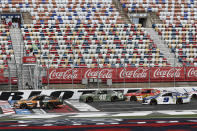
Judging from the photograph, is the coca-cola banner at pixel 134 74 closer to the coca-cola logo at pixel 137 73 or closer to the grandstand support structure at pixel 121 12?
the coca-cola logo at pixel 137 73

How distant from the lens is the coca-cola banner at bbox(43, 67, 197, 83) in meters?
31.3

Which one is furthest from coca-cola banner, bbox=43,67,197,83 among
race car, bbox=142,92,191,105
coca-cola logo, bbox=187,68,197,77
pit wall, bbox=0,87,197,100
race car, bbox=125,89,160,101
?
race car, bbox=142,92,191,105

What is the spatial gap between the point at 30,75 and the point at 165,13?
25958 mm

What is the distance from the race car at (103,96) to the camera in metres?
28.2

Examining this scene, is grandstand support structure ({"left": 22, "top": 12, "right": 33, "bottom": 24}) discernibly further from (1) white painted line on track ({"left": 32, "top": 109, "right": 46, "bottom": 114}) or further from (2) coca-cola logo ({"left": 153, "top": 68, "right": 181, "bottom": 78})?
(1) white painted line on track ({"left": 32, "top": 109, "right": 46, "bottom": 114})

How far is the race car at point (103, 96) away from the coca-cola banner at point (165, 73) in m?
4.72

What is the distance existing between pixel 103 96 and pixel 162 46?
642 inches

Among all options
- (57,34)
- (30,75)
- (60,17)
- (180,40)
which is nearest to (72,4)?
(60,17)

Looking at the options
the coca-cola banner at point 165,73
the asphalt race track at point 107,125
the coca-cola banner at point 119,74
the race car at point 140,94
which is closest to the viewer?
the asphalt race track at point 107,125

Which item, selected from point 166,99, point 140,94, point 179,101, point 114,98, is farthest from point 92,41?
point 179,101

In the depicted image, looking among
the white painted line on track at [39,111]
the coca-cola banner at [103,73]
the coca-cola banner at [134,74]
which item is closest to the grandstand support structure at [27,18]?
the coca-cola banner at [103,73]

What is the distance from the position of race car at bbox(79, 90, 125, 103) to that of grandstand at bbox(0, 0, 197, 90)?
85.2 inches

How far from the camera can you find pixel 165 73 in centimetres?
3262

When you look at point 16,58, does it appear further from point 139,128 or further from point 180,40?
point 139,128
